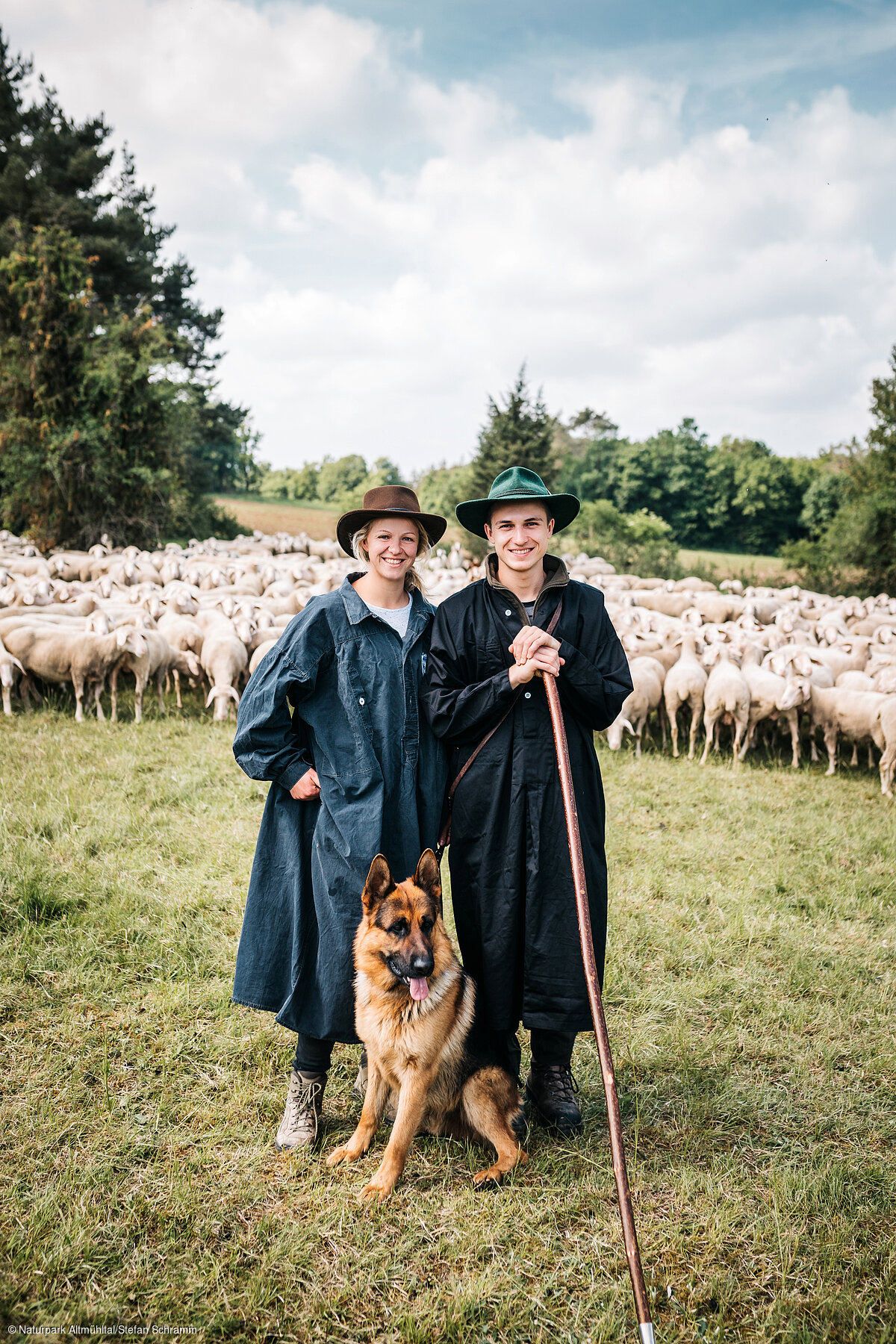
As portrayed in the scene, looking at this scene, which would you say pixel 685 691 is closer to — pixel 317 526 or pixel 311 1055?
pixel 311 1055

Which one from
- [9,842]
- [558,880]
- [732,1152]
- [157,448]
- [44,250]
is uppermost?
[44,250]

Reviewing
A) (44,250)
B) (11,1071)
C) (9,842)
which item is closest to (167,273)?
(44,250)

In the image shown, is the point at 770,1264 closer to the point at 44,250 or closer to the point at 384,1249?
the point at 384,1249

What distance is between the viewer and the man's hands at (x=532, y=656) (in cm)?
311

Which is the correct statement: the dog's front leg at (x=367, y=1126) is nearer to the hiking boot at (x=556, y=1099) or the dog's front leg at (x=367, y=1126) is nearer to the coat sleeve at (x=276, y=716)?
the hiking boot at (x=556, y=1099)

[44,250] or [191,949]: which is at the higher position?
[44,250]

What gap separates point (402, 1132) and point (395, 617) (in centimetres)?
208

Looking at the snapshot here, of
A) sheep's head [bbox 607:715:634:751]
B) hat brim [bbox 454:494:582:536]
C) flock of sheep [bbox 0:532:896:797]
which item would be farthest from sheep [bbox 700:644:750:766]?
hat brim [bbox 454:494:582:536]

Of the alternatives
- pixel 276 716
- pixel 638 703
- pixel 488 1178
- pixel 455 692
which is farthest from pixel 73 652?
pixel 488 1178

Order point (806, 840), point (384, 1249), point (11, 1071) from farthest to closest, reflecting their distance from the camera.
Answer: point (806, 840) < point (11, 1071) < point (384, 1249)

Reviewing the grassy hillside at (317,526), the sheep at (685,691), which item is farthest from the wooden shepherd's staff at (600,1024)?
the grassy hillside at (317,526)

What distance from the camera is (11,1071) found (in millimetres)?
3621

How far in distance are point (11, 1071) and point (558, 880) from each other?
8.93 ft

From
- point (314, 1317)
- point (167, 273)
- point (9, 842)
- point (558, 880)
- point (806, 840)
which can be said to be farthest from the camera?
point (167, 273)
